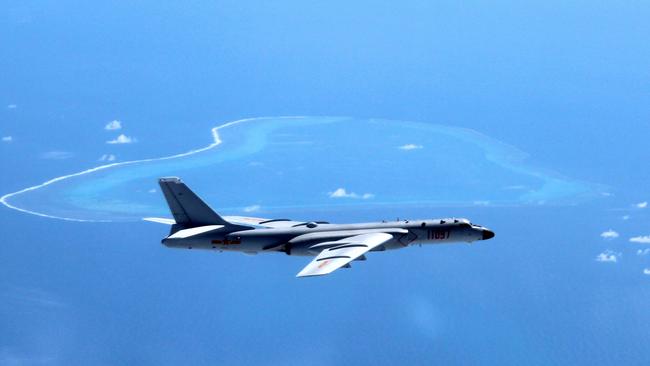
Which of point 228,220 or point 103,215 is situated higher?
point 103,215

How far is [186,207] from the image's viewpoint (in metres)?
77.6

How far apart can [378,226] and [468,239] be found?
862 cm

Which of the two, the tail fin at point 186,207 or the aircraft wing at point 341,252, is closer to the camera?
the aircraft wing at point 341,252

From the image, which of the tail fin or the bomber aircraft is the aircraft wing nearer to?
the bomber aircraft

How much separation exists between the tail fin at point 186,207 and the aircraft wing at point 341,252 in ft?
30.6

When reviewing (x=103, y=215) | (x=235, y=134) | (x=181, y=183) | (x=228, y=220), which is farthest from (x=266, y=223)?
(x=235, y=134)

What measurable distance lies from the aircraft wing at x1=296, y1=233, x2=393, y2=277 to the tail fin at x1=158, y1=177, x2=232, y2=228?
932cm

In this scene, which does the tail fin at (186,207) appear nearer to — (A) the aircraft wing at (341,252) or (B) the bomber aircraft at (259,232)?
(B) the bomber aircraft at (259,232)

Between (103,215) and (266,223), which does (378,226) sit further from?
(103,215)

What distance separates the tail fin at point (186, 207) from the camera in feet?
254

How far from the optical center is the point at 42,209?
163 meters

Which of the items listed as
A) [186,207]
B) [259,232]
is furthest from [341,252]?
[186,207]

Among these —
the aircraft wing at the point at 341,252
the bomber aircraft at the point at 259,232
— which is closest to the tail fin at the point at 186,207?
the bomber aircraft at the point at 259,232

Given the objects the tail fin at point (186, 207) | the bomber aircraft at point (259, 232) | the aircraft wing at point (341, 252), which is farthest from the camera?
the tail fin at point (186, 207)
